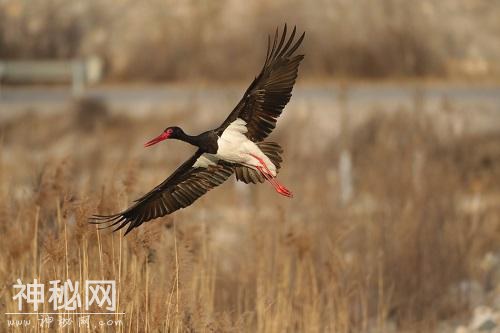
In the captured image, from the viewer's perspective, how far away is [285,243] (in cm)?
885

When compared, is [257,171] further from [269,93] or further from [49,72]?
[49,72]

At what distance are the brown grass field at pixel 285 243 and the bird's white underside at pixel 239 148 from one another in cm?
56

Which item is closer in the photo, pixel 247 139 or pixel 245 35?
pixel 247 139

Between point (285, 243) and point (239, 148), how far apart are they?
3.78 feet

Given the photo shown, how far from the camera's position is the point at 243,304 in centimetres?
910

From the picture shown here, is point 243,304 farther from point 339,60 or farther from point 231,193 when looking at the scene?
point 339,60

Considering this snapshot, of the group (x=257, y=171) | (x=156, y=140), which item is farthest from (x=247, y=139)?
(x=156, y=140)

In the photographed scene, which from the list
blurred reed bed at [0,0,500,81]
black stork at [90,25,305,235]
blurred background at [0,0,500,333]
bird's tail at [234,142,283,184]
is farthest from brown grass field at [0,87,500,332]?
blurred reed bed at [0,0,500,81]

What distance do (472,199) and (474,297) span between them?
2.89 meters

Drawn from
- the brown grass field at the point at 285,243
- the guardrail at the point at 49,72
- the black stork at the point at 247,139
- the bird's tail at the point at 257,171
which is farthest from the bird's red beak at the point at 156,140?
the guardrail at the point at 49,72

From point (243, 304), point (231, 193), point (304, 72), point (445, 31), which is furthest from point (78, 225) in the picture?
point (445, 31)

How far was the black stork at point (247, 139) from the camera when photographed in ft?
25.7

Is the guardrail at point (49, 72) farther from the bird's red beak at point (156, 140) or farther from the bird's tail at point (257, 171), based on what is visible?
the bird's red beak at point (156, 140)

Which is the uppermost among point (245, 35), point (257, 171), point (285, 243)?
point (245, 35)
